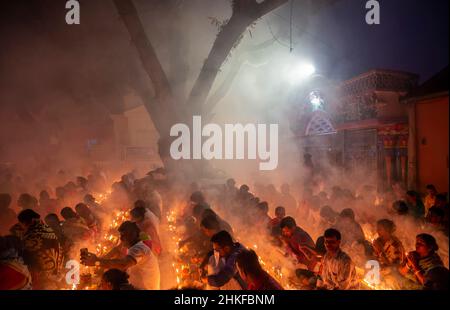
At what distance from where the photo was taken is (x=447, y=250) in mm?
4102

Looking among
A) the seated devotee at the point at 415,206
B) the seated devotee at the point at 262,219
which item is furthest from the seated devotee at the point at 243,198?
the seated devotee at the point at 415,206

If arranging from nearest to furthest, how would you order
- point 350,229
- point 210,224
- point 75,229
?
point 210,224, point 350,229, point 75,229

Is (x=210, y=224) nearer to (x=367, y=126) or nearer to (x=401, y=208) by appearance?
(x=401, y=208)

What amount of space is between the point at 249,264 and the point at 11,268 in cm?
248

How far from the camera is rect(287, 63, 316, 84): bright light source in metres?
9.33

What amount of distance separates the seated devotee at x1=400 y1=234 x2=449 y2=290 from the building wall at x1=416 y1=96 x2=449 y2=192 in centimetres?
276

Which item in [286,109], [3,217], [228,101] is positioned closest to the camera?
[3,217]

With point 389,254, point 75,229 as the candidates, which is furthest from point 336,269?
point 75,229

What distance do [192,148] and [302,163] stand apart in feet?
13.7

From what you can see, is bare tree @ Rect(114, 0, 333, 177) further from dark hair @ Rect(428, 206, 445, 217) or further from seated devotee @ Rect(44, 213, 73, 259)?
dark hair @ Rect(428, 206, 445, 217)

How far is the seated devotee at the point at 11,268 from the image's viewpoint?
313 cm

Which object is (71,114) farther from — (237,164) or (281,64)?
(281,64)

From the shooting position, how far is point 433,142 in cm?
559
